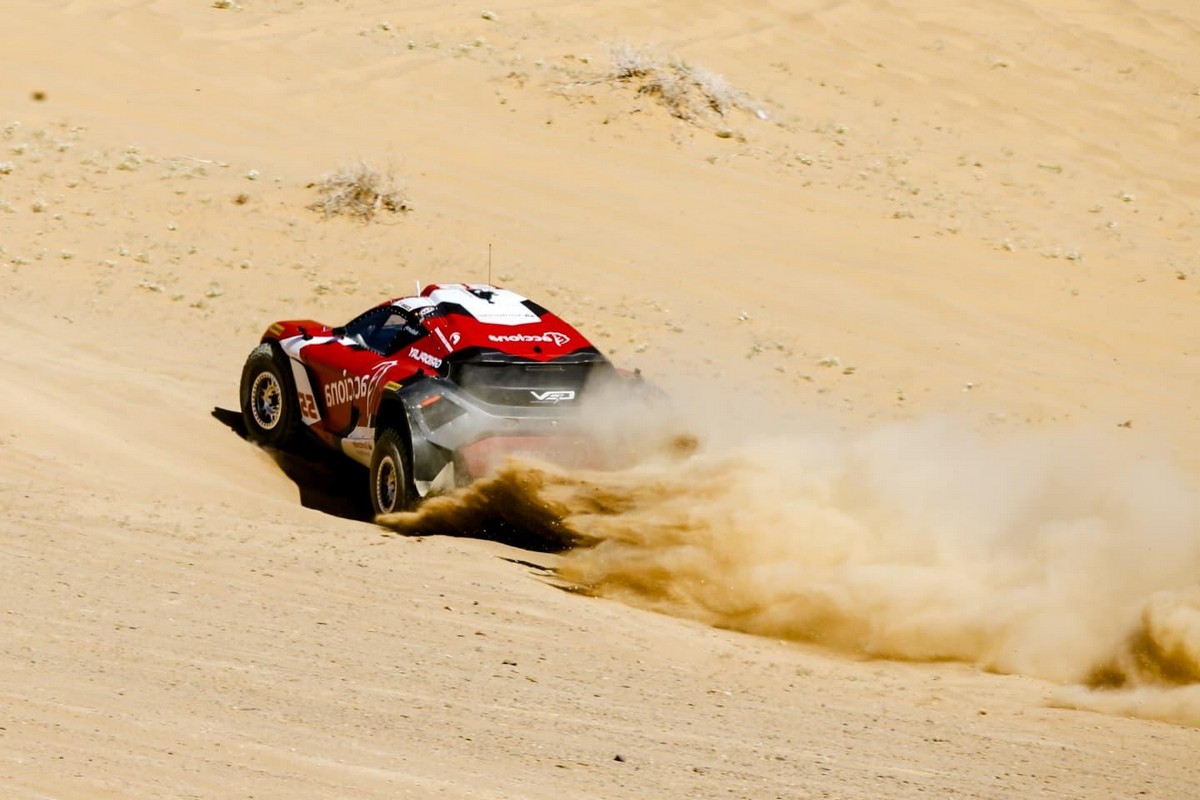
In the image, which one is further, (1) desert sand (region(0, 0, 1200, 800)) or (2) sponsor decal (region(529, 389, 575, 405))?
(2) sponsor decal (region(529, 389, 575, 405))

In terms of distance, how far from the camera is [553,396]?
10.2 meters

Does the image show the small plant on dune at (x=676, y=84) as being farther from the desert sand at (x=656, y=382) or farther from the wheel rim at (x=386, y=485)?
the wheel rim at (x=386, y=485)

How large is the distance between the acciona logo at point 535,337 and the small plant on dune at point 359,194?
732cm

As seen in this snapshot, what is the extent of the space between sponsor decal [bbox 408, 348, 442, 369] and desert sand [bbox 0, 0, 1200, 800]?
3.53 ft

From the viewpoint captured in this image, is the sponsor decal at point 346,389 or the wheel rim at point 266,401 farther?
the wheel rim at point 266,401

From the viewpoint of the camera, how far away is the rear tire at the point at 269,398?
11.5m

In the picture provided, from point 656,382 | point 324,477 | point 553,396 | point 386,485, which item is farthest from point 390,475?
point 656,382

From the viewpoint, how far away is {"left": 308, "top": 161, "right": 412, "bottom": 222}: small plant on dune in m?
17.5

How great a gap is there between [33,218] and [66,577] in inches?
384

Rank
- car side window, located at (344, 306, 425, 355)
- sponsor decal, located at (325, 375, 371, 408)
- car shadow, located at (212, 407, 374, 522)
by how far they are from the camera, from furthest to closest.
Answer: car shadow, located at (212, 407, 374, 522)
car side window, located at (344, 306, 425, 355)
sponsor decal, located at (325, 375, 371, 408)

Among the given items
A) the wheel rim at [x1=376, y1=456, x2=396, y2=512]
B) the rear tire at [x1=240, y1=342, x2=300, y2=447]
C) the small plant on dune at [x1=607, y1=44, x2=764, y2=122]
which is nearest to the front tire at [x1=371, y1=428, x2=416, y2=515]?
the wheel rim at [x1=376, y1=456, x2=396, y2=512]

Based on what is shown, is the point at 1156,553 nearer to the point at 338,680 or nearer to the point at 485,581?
the point at 485,581

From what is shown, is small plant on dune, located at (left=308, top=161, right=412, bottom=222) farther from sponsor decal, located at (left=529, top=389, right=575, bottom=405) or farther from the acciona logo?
sponsor decal, located at (left=529, top=389, right=575, bottom=405)

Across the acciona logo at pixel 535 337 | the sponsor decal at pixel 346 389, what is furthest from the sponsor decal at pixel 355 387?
the acciona logo at pixel 535 337
